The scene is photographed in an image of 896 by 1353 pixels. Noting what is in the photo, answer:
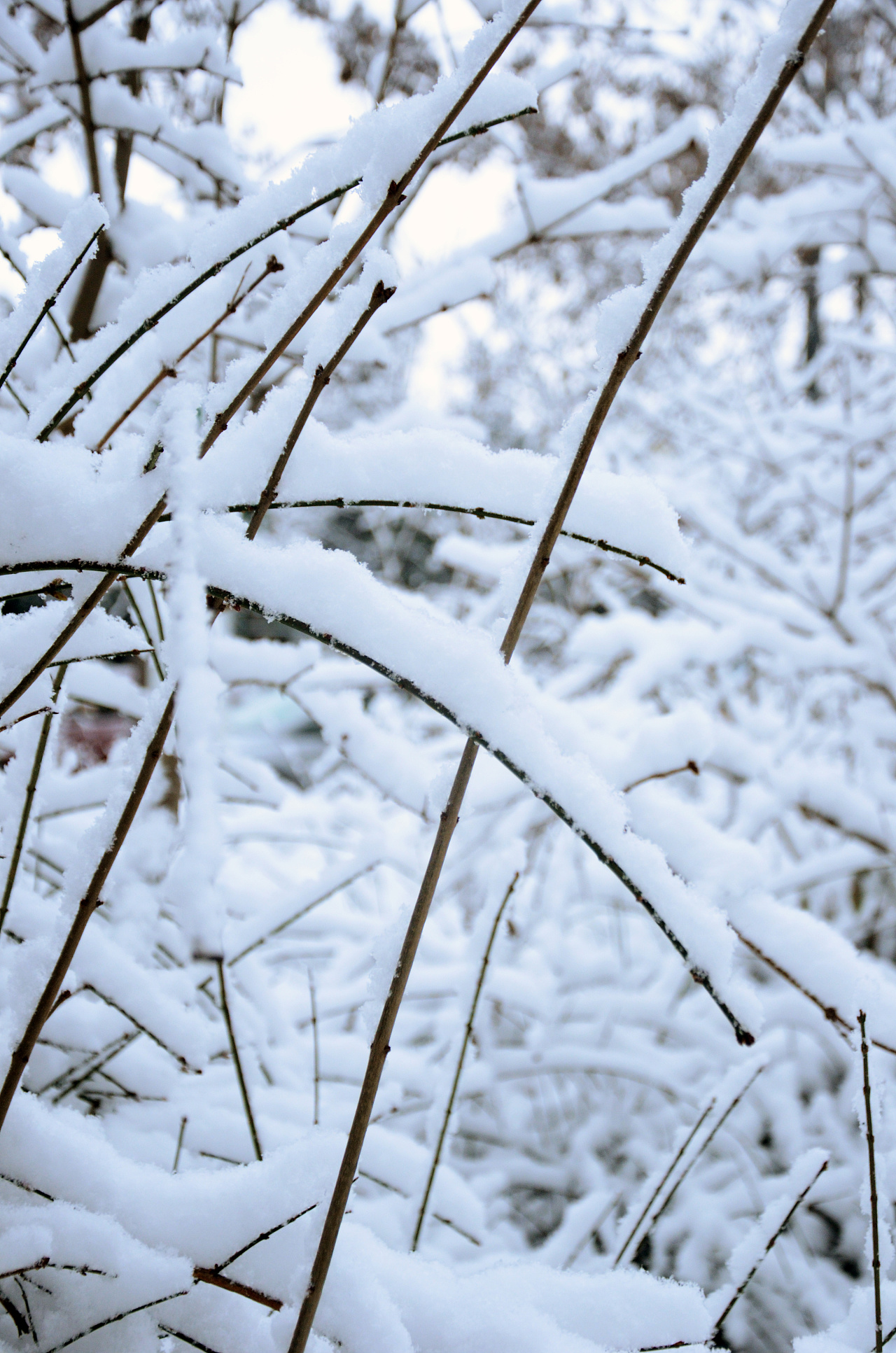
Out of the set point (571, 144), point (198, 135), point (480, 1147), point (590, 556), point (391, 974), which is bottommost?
point (391, 974)

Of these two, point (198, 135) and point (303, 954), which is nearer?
point (198, 135)

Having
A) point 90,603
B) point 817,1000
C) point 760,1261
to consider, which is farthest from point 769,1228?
point 90,603

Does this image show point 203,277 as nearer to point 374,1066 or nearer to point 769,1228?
point 374,1066

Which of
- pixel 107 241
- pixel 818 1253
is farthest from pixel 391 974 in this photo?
pixel 818 1253

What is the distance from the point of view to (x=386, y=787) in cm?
89

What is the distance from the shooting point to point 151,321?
0.36 metres

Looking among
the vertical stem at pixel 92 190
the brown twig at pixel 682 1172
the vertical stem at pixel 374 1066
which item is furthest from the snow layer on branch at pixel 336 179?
the brown twig at pixel 682 1172

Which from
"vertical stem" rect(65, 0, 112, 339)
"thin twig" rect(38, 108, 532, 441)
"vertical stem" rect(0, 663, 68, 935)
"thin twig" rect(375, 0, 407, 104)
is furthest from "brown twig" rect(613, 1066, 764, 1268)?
"thin twig" rect(375, 0, 407, 104)

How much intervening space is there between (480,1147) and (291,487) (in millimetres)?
1761

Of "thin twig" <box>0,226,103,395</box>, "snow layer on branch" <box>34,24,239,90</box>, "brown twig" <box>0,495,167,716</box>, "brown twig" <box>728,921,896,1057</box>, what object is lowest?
"brown twig" <box>0,495,167,716</box>

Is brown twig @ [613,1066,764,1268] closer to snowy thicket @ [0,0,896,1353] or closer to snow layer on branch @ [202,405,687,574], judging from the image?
snowy thicket @ [0,0,896,1353]

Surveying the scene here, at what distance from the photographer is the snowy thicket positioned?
13.4 inches

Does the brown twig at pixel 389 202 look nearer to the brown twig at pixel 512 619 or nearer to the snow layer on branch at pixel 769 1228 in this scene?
the brown twig at pixel 512 619

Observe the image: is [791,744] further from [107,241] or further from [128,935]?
[107,241]
